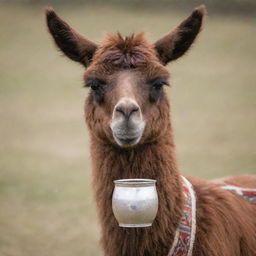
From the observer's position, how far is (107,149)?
539 centimetres

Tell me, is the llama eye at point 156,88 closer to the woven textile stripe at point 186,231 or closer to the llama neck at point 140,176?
the llama neck at point 140,176

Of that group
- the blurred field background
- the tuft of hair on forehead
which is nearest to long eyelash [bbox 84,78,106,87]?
the tuft of hair on forehead

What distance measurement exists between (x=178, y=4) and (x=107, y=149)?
36.5 metres

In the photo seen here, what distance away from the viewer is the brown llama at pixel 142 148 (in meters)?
5.12

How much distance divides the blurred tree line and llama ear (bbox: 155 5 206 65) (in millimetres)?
31518

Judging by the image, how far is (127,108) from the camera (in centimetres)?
497

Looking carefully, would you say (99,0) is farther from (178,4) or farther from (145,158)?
(145,158)

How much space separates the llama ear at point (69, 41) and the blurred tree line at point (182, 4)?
31629 millimetres

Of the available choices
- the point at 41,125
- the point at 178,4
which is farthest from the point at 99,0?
the point at 41,125

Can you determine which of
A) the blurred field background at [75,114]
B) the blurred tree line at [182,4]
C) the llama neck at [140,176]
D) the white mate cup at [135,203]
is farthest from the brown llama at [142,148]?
the blurred tree line at [182,4]

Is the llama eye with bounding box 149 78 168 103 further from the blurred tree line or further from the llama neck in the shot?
the blurred tree line

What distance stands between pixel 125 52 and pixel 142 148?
2.62 ft

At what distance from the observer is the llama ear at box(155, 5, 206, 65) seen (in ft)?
18.6

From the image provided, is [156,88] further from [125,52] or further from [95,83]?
[95,83]
